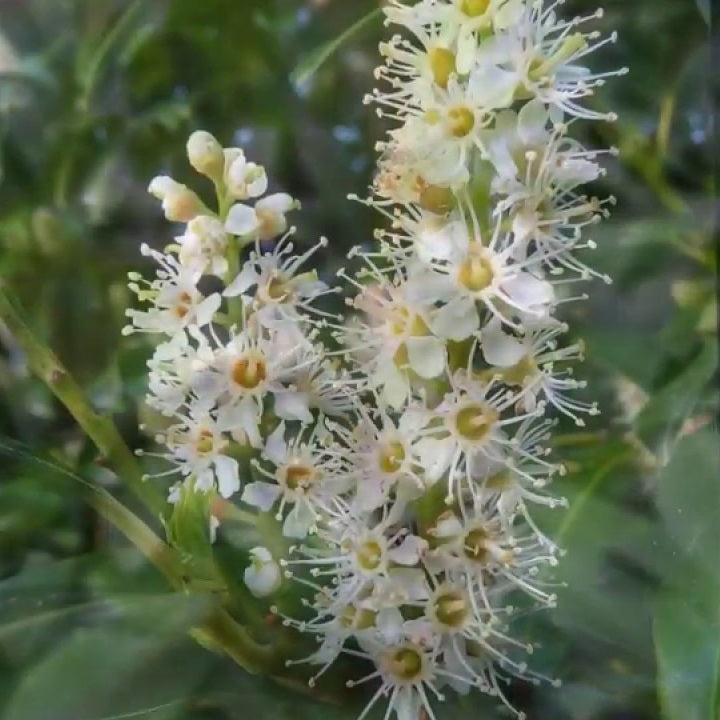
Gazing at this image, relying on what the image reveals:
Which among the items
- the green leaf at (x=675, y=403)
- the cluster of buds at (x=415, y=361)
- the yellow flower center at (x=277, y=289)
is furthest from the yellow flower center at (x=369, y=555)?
the green leaf at (x=675, y=403)

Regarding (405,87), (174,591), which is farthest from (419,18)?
(174,591)

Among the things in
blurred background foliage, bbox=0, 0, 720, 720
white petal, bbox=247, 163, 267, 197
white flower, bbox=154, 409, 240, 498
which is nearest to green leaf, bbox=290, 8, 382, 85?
blurred background foliage, bbox=0, 0, 720, 720

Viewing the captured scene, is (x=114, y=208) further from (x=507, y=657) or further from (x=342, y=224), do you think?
(x=507, y=657)

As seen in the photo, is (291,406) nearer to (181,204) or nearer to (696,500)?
(181,204)

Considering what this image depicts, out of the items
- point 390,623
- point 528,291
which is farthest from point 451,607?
point 528,291

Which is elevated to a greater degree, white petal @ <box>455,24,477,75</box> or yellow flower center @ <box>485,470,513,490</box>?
white petal @ <box>455,24,477,75</box>

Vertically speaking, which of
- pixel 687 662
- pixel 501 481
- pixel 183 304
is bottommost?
pixel 687 662

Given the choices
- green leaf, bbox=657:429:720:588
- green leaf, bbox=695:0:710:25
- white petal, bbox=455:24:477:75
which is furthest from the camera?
green leaf, bbox=695:0:710:25

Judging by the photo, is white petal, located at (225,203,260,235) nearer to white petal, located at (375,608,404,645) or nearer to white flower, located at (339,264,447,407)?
white flower, located at (339,264,447,407)
